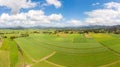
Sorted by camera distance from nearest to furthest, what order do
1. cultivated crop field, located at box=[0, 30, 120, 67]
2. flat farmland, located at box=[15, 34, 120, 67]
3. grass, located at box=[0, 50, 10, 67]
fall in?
grass, located at box=[0, 50, 10, 67]
cultivated crop field, located at box=[0, 30, 120, 67]
flat farmland, located at box=[15, 34, 120, 67]

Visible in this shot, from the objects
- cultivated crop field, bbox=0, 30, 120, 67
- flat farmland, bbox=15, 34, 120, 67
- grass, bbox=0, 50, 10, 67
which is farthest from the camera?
flat farmland, bbox=15, 34, 120, 67

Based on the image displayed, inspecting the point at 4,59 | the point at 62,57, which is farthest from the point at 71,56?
the point at 4,59

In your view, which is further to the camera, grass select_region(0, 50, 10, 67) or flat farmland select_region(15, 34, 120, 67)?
flat farmland select_region(15, 34, 120, 67)

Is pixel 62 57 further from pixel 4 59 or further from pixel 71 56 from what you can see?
pixel 4 59

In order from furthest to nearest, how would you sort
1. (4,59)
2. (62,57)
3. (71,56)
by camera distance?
1. (71,56)
2. (62,57)
3. (4,59)

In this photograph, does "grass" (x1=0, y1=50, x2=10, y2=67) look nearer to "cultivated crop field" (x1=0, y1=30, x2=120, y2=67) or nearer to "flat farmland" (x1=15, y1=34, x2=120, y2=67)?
"cultivated crop field" (x1=0, y1=30, x2=120, y2=67)

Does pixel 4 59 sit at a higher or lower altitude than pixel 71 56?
higher

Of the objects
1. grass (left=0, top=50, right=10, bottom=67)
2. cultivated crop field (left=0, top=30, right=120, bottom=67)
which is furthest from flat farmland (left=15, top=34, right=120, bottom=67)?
grass (left=0, top=50, right=10, bottom=67)

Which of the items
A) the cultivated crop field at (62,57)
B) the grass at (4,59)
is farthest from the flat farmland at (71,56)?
the grass at (4,59)

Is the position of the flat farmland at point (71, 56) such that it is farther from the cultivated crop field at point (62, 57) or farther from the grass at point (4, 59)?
the grass at point (4, 59)

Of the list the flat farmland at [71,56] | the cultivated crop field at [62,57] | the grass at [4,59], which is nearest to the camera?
the grass at [4,59]

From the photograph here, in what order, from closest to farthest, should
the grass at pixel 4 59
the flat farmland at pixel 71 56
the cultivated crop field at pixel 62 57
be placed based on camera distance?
the grass at pixel 4 59 → the cultivated crop field at pixel 62 57 → the flat farmland at pixel 71 56
